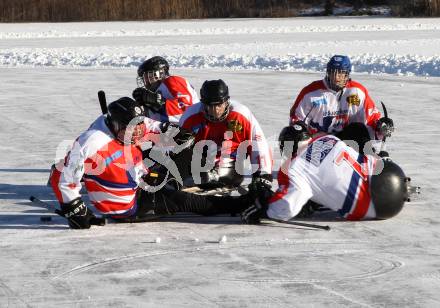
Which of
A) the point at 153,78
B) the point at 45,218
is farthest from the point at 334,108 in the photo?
the point at 45,218

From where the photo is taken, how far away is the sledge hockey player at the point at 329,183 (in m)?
7.46

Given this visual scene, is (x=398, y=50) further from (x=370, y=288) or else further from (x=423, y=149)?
(x=370, y=288)

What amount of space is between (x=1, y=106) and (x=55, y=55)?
26.4 ft

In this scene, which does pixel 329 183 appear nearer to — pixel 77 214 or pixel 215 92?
pixel 215 92

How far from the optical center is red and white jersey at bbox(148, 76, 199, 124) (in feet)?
32.8

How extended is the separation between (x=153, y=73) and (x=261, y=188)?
2602mm

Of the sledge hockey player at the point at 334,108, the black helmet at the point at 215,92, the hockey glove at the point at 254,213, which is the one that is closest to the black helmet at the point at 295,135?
the hockey glove at the point at 254,213

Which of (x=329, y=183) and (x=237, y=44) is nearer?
(x=329, y=183)

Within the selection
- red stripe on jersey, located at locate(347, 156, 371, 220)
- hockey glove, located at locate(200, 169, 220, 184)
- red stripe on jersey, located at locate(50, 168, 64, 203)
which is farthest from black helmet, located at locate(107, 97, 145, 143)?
red stripe on jersey, located at locate(347, 156, 371, 220)

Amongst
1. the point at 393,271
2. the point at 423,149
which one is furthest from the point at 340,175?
the point at 423,149

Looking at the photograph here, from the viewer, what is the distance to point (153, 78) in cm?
996

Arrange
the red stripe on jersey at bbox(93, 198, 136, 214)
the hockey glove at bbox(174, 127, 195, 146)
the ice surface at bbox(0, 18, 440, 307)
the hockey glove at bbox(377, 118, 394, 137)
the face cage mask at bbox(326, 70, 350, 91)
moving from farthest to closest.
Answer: the face cage mask at bbox(326, 70, 350, 91), the hockey glove at bbox(377, 118, 394, 137), the hockey glove at bbox(174, 127, 195, 146), the red stripe on jersey at bbox(93, 198, 136, 214), the ice surface at bbox(0, 18, 440, 307)

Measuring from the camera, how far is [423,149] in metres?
11.4

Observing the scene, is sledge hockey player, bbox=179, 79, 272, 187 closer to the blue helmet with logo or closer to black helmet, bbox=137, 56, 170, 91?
black helmet, bbox=137, 56, 170, 91
